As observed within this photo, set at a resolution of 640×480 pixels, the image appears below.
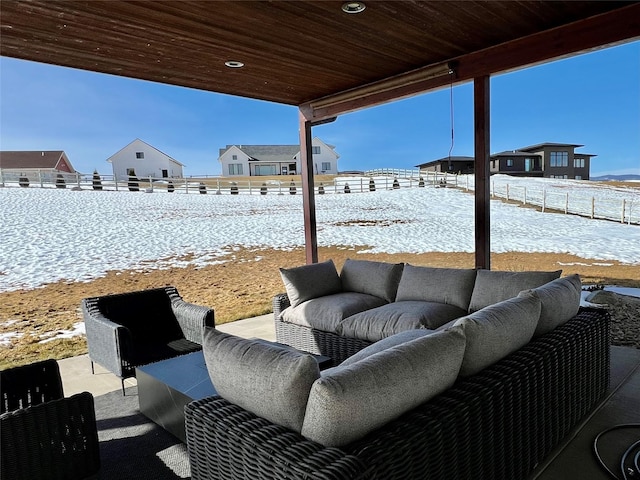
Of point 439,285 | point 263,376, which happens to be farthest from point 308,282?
point 263,376

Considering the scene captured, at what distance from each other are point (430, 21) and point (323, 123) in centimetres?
250

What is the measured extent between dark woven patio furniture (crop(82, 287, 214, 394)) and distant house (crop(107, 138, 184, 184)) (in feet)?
31.2

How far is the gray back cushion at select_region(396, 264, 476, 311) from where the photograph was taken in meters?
3.09

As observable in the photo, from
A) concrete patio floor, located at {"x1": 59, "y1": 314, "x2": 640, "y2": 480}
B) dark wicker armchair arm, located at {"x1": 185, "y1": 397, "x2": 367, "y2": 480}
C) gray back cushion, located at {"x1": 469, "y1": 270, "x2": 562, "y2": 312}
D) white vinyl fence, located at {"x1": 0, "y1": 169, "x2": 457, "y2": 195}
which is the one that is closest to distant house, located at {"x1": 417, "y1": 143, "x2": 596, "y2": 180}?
gray back cushion, located at {"x1": 469, "y1": 270, "x2": 562, "y2": 312}

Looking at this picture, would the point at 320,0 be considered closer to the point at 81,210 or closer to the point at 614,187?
the point at 614,187

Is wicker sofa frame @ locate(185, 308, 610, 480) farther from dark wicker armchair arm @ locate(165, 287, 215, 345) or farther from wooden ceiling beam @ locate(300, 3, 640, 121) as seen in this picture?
wooden ceiling beam @ locate(300, 3, 640, 121)

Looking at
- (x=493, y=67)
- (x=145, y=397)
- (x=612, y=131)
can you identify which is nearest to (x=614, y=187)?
(x=612, y=131)

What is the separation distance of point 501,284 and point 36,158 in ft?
36.6

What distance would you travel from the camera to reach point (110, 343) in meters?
2.78

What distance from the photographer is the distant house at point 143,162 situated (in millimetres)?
12641

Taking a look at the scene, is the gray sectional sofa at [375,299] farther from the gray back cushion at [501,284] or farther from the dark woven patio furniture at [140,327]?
the dark woven patio furniture at [140,327]

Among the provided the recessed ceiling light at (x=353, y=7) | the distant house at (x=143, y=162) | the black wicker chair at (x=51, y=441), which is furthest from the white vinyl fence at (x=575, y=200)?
the distant house at (x=143, y=162)

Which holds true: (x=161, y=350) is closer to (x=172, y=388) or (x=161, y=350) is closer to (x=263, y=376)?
(x=172, y=388)

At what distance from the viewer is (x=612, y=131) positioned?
4109mm
